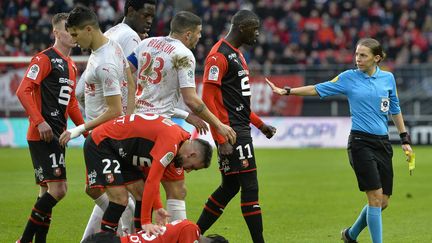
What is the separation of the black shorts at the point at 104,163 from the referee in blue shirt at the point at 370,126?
243 cm

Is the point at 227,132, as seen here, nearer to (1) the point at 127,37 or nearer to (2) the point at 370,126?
(1) the point at 127,37

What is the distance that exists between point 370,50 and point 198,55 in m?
22.0

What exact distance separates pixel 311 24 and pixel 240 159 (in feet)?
82.5

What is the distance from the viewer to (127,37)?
9.67 m

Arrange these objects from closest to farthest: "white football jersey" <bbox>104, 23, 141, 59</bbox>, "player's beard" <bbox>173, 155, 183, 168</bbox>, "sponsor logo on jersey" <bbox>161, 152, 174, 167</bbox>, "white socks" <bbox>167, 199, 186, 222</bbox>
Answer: "sponsor logo on jersey" <bbox>161, 152, 174, 167</bbox> < "player's beard" <bbox>173, 155, 183, 168</bbox> < "white socks" <bbox>167, 199, 186, 222</bbox> < "white football jersey" <bbox>104, 23, 141, 59</bbox>

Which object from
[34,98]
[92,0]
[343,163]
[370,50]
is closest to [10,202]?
[34,98]

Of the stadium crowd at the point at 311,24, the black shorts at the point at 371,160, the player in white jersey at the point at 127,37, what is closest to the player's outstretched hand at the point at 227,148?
the player in white jersey at the point at 127,37

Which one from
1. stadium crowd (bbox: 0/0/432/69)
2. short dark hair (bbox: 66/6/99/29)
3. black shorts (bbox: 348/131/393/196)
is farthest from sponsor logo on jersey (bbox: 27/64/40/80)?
stadium crowd (bbox: 0/0/432/69)

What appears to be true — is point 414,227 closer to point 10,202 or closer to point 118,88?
point 118,88

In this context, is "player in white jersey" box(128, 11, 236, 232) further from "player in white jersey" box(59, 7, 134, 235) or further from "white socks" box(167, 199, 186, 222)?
"player in white jersey" box(59, 7, 134, 235)

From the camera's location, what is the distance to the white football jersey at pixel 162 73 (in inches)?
349

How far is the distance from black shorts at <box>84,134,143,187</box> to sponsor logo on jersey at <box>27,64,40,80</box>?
156 centimetres

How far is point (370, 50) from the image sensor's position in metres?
9.77

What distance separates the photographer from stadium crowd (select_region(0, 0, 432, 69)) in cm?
3167
